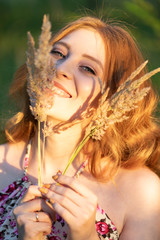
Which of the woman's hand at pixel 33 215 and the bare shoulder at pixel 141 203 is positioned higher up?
the bare shoulder at pixel 141 203

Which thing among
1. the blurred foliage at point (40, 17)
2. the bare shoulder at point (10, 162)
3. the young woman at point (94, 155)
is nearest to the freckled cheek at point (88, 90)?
the young woman at point (94, 155)

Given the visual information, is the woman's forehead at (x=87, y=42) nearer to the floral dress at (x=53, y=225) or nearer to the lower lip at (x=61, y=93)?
the lower lip at (x=61, y=93)

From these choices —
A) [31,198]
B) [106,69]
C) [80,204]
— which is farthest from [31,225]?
[106,69]

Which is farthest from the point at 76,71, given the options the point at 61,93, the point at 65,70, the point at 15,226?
the point at 15,226

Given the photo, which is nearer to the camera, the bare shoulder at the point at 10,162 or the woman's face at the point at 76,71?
the woman's face at the point at 76,71

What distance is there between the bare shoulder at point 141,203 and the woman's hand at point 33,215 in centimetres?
67

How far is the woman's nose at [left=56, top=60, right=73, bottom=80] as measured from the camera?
5.78ft

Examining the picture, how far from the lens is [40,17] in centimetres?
822

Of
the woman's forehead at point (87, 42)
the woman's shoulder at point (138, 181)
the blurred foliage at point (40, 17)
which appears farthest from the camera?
the blurred foliage at point (40, 17)

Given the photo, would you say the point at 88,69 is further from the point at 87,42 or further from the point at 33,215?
the point at 33,215

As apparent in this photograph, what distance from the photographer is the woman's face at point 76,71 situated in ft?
5.58

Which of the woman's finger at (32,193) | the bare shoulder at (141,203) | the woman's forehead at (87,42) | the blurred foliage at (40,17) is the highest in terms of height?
the blurred foliage at (40,17)

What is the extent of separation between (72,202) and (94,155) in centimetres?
81

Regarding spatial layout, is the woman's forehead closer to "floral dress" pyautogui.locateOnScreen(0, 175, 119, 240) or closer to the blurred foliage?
"floral dress" pyautogui.locateOnScreen(0, 175, 119, 240)
